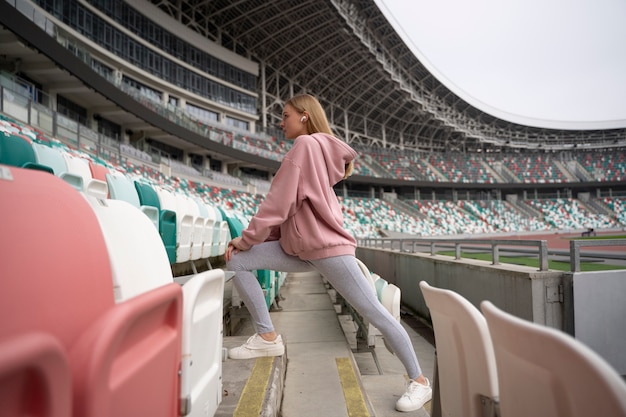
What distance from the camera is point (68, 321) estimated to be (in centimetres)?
75

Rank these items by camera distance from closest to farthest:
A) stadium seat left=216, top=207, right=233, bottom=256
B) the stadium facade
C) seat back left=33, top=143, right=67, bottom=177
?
1. seat back left=33, top=143, right=67, bottom=177
2. stadium seat left=216, top=207, right=233, bottom=256
3. the stadium facade

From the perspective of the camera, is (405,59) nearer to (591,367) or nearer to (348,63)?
(348,63)

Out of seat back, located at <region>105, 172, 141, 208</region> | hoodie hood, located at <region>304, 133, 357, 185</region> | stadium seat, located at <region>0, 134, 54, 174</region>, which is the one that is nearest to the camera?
hoodie hood, located at <region>304, 133, 357, 185</region>

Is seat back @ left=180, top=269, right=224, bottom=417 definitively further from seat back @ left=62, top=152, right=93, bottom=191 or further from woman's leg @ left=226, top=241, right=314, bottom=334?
seat back @ left=62, top=152, right=93, bottom=191

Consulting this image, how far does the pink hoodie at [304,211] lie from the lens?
218 cm

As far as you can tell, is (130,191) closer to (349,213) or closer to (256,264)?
(256,264)

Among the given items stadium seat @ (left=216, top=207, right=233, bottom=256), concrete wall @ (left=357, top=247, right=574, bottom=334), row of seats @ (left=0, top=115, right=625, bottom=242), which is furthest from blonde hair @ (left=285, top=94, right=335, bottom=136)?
stadium seat @ (left=216, top=207, right=233, bottom=256)

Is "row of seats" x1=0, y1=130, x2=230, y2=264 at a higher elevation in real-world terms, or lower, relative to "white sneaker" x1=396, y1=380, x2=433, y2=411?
higher

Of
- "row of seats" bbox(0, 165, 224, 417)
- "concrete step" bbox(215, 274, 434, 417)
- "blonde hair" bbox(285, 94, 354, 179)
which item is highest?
"blonde hair" bbox(285, 94, 354, 179)

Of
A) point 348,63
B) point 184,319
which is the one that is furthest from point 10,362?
point 348,63

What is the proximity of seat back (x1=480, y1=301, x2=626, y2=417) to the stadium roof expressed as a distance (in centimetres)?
2746

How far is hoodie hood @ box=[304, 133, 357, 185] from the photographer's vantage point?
91.9 inches

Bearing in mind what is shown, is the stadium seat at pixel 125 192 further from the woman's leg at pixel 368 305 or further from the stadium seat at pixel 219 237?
the stadium seat at pixel 219 237

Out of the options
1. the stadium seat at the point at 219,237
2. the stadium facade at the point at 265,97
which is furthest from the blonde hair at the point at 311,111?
the stadium facade at the point at 265,97
